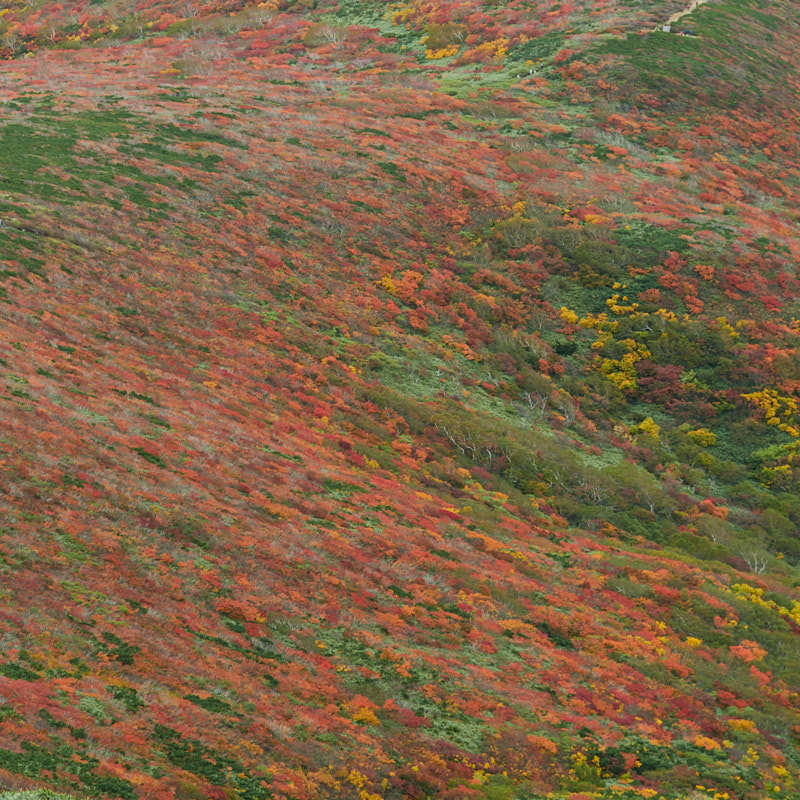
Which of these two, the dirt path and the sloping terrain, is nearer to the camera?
the sloping terrain

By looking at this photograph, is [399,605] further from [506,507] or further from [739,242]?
[739,242]

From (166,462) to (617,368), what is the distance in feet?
77.6

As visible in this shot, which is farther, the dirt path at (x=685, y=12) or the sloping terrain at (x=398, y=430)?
the dirt path at (x=685, y=12)

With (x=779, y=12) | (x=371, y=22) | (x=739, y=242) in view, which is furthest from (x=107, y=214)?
(x=779, y=12)

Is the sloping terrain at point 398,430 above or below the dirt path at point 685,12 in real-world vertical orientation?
below

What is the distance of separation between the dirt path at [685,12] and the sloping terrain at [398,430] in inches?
348

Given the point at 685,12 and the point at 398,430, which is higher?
the point at 685,12

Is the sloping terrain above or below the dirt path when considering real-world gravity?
below

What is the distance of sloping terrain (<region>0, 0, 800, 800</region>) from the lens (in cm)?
1664

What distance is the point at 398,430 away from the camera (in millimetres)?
31531

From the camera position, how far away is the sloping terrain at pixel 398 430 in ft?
54.6

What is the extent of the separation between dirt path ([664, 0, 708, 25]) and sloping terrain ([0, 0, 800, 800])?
348 inches

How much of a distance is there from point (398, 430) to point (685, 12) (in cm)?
6134

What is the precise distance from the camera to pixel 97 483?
1997 cm
